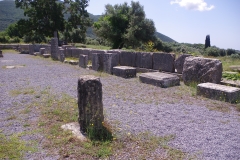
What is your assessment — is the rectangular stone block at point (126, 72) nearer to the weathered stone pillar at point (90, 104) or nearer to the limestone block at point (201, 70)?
the limestone block at point (201, 70)

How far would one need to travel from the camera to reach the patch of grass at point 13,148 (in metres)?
3.28

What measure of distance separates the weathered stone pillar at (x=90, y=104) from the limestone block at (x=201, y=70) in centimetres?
455

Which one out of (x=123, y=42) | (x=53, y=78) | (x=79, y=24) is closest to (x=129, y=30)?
(x=123, y=42)

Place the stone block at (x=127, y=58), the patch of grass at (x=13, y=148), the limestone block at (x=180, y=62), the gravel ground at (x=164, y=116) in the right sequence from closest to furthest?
the patch of grass at (x=13, y=148) → the gravel ground at (x=164, y=116) → the limestone block at (x=180, y=62) → the stone block at (x=127, y=58)

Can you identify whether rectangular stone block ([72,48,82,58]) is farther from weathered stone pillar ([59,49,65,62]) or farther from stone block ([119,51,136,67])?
stone block ([119,51,136,67])

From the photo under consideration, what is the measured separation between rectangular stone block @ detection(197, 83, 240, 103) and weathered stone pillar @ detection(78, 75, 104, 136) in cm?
362

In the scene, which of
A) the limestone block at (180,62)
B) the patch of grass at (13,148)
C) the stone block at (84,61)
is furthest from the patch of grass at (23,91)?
the limestone block at (180,62)

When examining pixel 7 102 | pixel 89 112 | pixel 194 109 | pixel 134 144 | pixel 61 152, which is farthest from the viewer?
pixel 7 102

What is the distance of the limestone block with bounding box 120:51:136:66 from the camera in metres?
10.7

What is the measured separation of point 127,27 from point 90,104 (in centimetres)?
2827

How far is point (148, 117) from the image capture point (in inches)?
186

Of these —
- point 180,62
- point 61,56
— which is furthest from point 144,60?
point 61,56

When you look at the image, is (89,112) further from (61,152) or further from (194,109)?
(194,109)

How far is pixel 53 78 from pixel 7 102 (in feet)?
11.3
